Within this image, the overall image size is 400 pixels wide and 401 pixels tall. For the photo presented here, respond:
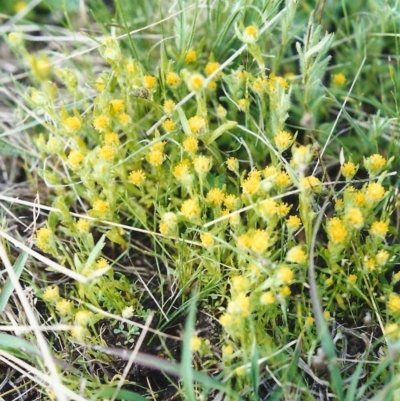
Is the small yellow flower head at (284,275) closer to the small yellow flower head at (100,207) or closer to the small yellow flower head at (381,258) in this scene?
the small yellow flower head at (381,258)

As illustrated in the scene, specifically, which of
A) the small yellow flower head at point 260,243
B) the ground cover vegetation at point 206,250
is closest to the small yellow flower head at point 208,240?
the ground cover vegetation at point 206,250

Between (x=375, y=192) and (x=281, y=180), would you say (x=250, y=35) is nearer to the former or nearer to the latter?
(x=281, y=180)

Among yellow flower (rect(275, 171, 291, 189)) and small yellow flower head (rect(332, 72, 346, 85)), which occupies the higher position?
small yellow flower head (rect(332, 72, 346, 85))

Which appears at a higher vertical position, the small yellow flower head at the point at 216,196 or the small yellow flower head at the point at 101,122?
the small yellow flower head at the point at 101,122

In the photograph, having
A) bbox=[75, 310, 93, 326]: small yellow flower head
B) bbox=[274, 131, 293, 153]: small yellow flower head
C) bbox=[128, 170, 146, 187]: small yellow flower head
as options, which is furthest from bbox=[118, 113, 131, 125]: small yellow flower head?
bbox=[75, 310, 93, 326]: small yellow flower head

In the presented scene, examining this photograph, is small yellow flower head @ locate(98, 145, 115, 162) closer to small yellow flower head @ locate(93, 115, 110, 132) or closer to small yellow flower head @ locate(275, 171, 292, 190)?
small yellow flower head @ locate(93, 115, 110, 132)

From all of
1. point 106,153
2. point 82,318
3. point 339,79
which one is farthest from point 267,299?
point 339,79
